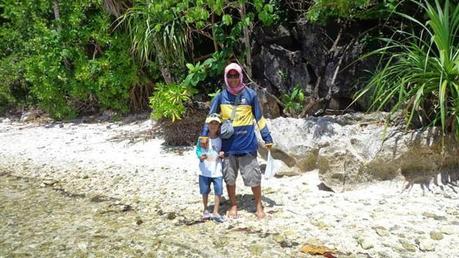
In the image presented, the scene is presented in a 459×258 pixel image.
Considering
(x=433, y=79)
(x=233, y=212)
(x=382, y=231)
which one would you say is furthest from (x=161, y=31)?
(x=382, y=231)

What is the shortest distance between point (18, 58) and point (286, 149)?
27.0 ft

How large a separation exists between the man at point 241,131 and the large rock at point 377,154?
0.99 m

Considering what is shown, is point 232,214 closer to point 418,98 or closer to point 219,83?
point 418,98

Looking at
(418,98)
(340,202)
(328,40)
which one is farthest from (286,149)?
(328,40)

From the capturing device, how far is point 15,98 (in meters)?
11.6

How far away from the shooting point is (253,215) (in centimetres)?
459

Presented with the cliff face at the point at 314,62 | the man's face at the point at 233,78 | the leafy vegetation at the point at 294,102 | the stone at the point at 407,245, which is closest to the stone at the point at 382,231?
the stone at the point at 407,245

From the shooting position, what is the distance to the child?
4.32 meters

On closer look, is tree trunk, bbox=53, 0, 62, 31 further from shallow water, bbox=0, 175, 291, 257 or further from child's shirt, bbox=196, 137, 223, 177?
child's shirt, bbox=196, 137, 223, 177

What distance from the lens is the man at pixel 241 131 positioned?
432cm

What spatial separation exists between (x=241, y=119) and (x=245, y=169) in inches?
19.2

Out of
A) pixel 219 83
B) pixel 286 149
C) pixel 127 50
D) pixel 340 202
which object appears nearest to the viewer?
pixel 340 202

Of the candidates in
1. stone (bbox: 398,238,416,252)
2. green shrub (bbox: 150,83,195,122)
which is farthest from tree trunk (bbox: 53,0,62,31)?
stone (bbox: 398,238,416,252)

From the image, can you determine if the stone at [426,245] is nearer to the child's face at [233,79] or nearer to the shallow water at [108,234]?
the shallow water at [108,234]
